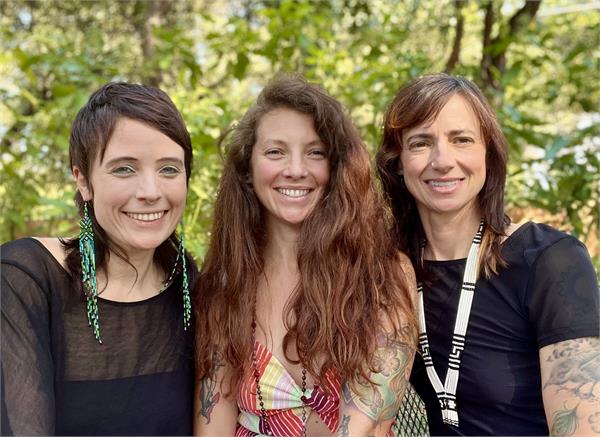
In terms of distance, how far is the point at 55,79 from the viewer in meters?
4.69

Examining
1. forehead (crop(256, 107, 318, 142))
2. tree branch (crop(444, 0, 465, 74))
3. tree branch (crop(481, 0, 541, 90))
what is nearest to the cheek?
forehead (crop(256, 107, 318, 142))

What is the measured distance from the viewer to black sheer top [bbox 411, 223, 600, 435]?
2.13 m

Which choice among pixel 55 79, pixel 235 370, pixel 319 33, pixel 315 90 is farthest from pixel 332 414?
pixel 55 79

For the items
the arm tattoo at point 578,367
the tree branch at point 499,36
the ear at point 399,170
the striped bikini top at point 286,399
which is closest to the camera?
the arm tattoo at point 578,367

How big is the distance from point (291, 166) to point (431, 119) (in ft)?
1.76

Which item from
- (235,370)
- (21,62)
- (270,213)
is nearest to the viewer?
(235,370)

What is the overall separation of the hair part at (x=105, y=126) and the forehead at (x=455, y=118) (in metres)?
0.88

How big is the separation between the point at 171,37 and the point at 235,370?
107 inches

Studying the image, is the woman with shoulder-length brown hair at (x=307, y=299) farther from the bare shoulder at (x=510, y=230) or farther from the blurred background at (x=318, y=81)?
the blurred background at (x=318, y=81)

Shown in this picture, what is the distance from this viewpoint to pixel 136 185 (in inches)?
84.7

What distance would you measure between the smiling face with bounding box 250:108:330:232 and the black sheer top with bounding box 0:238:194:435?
1.81 ft

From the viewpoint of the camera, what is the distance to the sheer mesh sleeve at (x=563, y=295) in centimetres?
209

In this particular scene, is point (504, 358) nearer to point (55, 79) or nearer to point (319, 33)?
point (319, 33)

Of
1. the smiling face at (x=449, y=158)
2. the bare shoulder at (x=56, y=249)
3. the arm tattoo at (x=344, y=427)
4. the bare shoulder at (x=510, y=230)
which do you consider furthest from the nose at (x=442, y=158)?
the bare shoulder at (x=56, y=249)
